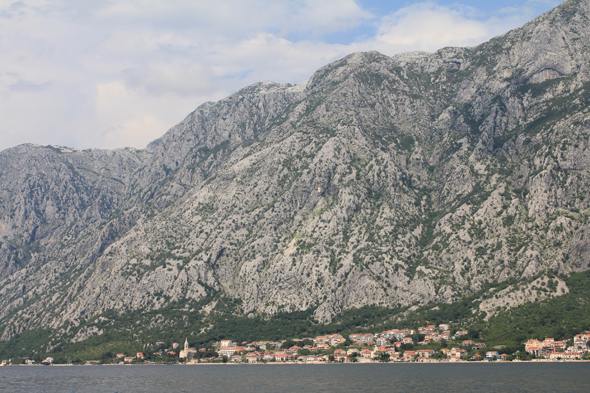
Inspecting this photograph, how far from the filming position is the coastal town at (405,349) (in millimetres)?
151375

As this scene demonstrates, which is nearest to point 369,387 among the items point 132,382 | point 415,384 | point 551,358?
point 415,384

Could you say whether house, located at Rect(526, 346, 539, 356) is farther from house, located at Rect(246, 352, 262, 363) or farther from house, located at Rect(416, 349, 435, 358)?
house, located at Rect(246, 352, 262, 363)

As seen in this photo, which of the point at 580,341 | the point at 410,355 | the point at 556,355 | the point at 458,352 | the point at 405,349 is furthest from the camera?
the point at 405,349

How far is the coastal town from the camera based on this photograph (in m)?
151

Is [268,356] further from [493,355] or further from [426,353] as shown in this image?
[493,355]

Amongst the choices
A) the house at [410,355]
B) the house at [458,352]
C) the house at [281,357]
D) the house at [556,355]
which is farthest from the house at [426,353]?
the house at [281,357]

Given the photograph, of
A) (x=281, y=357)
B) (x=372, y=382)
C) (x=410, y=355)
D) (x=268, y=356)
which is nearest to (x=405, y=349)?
(x=410, y=355)

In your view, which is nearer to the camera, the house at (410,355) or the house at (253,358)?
the house at (410,355)

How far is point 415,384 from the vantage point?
339 ft

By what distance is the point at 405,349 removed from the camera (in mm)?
175875

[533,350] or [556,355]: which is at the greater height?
[533,350]

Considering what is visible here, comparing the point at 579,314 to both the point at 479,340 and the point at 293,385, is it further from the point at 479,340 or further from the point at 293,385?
the point at 293,385

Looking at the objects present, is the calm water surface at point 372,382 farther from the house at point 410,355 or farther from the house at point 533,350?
the house at point 410,355

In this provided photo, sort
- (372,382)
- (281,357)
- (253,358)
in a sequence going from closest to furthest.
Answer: (372,382), (281,357), (253,358)
